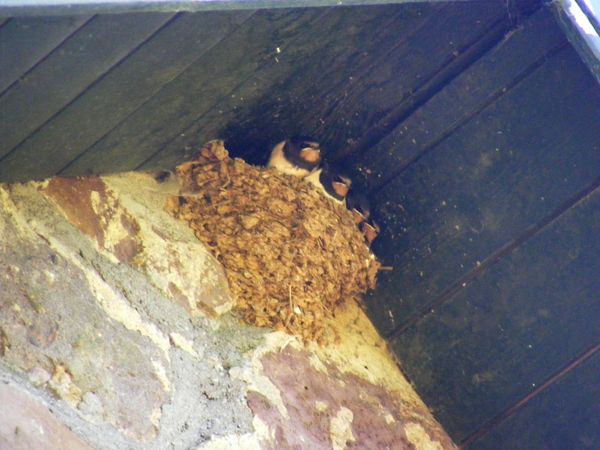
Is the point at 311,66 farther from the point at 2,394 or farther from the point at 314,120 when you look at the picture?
the point at 2,394

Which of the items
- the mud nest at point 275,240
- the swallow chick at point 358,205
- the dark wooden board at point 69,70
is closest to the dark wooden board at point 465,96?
the swallow chick at point 358,205

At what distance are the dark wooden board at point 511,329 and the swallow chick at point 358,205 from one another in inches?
20.6

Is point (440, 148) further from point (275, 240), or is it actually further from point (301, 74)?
point (275, 240)

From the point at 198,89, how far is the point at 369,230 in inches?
44.6

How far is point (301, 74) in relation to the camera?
7.57 ft

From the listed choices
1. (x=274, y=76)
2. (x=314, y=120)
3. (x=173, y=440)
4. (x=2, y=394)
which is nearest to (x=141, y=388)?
(x=173, y=440)

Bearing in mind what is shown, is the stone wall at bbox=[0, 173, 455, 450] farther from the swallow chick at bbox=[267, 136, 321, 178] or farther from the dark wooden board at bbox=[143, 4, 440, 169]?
the swallow chick at bbox=[267, 136, 321, 178]

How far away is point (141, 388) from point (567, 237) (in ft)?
5.04

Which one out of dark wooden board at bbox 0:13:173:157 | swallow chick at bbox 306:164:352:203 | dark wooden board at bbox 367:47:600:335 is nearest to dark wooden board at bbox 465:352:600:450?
dark wooden board at bbox 367:47:600:335

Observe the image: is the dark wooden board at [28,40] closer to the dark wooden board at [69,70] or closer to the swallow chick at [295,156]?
the dark wooden board at [69,70]

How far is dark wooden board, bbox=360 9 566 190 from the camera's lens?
2.31 meters

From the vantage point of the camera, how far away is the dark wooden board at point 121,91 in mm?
1777

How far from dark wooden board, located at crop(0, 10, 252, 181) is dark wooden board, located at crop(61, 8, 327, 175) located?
0.05 meters

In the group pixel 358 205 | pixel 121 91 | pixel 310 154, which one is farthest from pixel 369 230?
pixel 121 91
